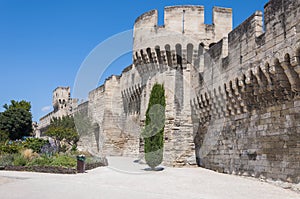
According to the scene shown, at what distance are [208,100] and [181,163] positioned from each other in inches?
109

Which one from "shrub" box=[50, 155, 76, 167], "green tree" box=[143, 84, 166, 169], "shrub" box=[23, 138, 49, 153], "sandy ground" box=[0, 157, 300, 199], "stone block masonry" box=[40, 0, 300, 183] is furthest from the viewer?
"shrub" box=[23, 138, 49, 153]

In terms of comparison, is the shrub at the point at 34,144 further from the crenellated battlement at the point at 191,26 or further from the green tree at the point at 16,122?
the green tree at the point at 16,122

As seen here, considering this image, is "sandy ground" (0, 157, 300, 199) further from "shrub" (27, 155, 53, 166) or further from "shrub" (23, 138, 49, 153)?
"shrub" (23, 138, 49, 153)

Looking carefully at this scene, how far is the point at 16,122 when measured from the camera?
33.1m

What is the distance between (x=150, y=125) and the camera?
1379cm

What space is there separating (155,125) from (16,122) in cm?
2329

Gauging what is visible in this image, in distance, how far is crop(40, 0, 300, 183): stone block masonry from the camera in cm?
818

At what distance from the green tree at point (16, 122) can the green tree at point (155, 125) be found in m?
22.1

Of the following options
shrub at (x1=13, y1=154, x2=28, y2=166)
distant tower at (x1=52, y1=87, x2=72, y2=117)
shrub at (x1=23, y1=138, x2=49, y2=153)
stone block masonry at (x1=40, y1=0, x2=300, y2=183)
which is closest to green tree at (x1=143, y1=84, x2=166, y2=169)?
stone block masonry at (x1=40, y1=0, x2=300, y2=183)

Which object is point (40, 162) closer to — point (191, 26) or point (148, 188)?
point (148, 188)

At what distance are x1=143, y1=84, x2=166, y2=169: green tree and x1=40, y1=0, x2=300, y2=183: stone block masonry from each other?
0.60 m

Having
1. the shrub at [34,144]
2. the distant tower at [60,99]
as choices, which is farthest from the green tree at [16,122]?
the shrub at [34,144]

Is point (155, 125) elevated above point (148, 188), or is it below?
above

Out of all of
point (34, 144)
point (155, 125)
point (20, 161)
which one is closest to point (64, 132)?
point (34, 144)
